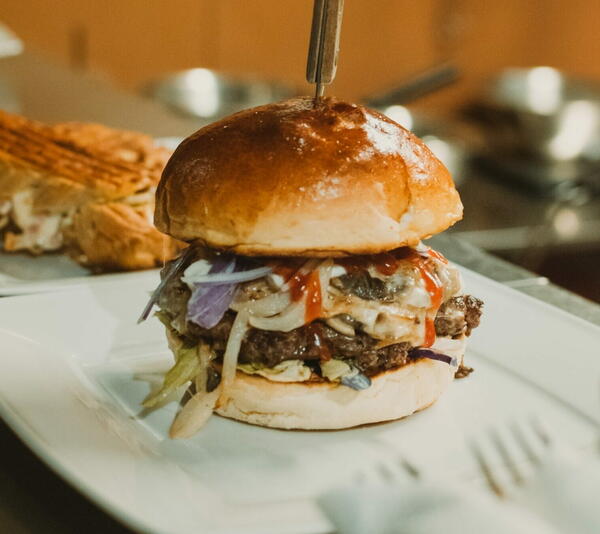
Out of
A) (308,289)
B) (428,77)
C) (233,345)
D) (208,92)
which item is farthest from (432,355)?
(208,92)

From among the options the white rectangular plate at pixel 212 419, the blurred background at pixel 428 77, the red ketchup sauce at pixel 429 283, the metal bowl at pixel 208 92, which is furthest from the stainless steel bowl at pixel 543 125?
the red ketchup sauce at pixel 429 283

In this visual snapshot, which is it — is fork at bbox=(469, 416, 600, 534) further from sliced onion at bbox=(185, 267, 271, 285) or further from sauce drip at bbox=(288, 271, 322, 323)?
sliced onion at bbox=(185, 267, 271, 285)

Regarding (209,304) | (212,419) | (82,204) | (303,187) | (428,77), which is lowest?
(428,77)

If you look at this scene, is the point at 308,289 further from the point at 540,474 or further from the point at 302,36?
the point at 302,36

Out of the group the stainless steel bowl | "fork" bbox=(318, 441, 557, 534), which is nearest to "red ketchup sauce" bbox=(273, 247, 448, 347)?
"fork" bbox=(318, 441, 557, 534)

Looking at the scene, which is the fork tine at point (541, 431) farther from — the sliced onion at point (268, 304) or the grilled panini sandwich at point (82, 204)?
the grilled panini sandwich at point (82, 204)

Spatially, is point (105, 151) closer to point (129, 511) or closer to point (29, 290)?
point (29, 290)
